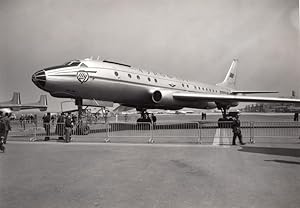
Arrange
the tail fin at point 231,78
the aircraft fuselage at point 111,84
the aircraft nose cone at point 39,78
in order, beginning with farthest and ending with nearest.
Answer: the tail fin at point 231,78 < the aircraft fuselage at point 111,84 < the aircraft nose cone at point 39,78

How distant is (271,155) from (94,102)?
10.4 m

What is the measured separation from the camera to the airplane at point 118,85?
1366 centimetres

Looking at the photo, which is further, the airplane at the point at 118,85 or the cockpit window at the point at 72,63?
the cockpit window at the point at 72,63

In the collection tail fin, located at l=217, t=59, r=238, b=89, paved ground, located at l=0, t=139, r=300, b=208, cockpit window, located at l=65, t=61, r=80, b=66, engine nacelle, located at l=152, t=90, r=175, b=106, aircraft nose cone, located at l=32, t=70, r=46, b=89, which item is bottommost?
paved ground, located at l=0, t=139, r=300, b=208

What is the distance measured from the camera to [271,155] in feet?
26.7

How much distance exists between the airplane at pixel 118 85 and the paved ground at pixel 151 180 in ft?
19.9

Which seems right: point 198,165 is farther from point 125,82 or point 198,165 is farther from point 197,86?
point 197,86

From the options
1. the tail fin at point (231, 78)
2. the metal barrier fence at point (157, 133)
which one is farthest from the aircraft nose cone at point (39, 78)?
the tail fin at point (231, 78)

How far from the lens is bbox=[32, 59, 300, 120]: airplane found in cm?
1366

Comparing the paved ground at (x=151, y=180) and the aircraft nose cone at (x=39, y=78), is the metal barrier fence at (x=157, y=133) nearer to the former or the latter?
the aircraft nose cone at (x=39, y=78)

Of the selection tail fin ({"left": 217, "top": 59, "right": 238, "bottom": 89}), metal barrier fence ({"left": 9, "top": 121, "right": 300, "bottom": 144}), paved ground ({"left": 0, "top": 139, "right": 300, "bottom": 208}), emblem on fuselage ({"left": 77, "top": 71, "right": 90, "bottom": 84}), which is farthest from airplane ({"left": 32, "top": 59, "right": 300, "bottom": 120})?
tail fin ({"left": 217, "top": 59, "right": 238, "bottom": 89})

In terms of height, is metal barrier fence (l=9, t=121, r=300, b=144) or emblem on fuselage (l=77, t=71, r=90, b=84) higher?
emblem on fuselage (l=77, t=71, r=90, b=84)

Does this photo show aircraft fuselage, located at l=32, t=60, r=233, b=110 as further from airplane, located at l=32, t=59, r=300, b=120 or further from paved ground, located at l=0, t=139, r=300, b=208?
paved ground, located at l=0, t=139, r=300, b=208

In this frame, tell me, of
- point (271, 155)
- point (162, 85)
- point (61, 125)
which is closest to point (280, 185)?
point (271, 155)
